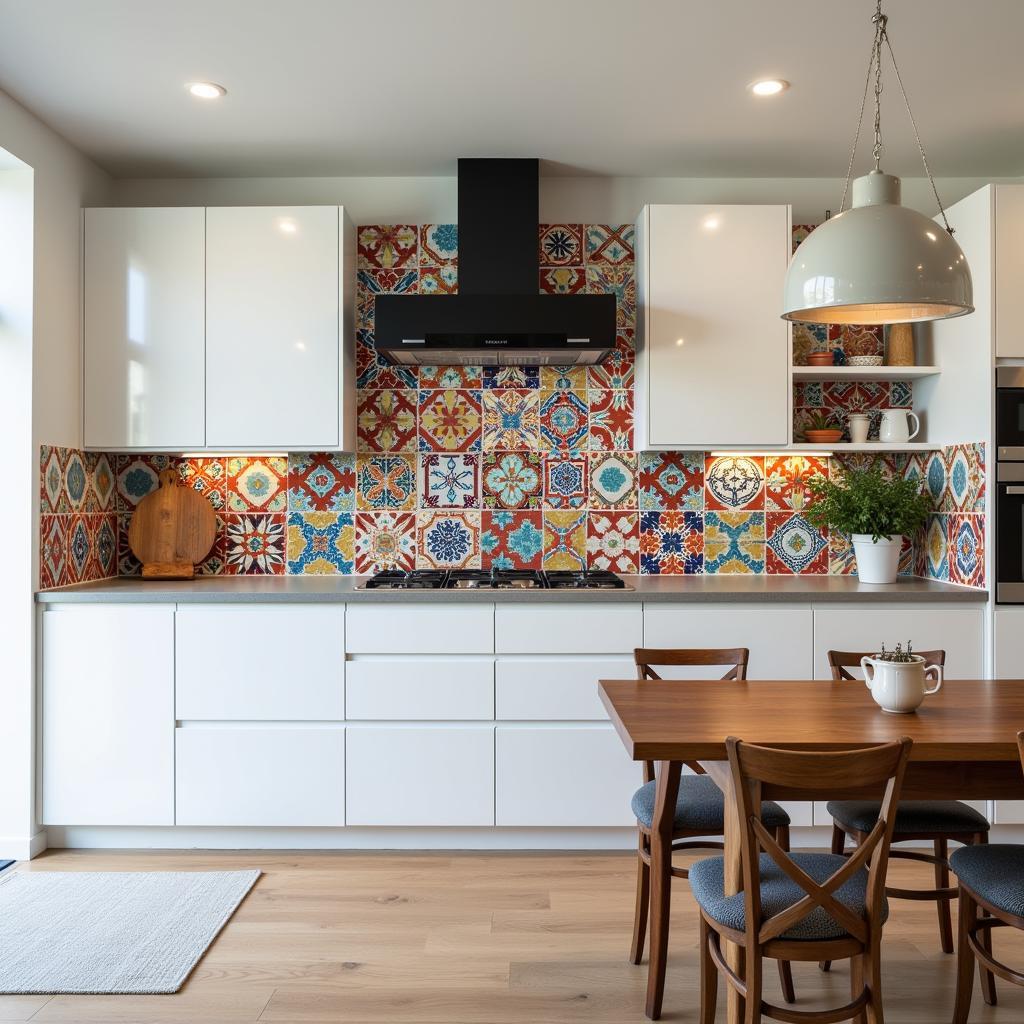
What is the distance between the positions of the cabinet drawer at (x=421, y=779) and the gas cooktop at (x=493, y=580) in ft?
1.76

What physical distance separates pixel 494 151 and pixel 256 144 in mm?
926

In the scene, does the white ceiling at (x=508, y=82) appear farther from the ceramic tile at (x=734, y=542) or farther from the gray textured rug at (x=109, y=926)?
the gray textured rug at (x=109, y=926)

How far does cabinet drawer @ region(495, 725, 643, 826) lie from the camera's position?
357 cm

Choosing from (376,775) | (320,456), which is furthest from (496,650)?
(320,456)

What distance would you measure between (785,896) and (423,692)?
1.88 metres

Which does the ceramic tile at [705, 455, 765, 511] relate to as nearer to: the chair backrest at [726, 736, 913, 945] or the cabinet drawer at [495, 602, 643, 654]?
the cabinet drawer at [495, 602, 643, 654]

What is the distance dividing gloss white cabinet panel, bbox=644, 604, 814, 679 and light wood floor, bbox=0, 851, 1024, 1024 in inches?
32.0

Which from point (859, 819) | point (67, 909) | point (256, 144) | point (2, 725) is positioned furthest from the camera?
point (256, 144)

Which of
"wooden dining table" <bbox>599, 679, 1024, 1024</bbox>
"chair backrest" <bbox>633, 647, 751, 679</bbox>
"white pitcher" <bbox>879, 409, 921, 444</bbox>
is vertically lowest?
"wooden dining table" <bbox>599, 679, 1024, 1024</bbox>

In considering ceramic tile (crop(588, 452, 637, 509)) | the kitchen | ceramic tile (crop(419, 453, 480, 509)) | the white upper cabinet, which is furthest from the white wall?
the white upper cabinet

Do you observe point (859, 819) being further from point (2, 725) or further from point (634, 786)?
point (2, 725)

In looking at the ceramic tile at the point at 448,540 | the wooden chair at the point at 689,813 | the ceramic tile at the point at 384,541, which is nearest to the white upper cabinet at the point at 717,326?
the ceramic tile at the point at 448,540

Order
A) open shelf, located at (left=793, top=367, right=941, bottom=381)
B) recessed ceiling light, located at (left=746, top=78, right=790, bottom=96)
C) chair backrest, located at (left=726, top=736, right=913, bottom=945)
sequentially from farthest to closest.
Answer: open shelf, located at (left=793, top=367, right=941, bottom=381)
recessed ceiling light, located at (left=746, top=78, right=790, bottom=96)
chair backrest, located at (left=726, top=736, right=913, bottom=945)

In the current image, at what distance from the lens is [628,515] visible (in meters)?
4.25
